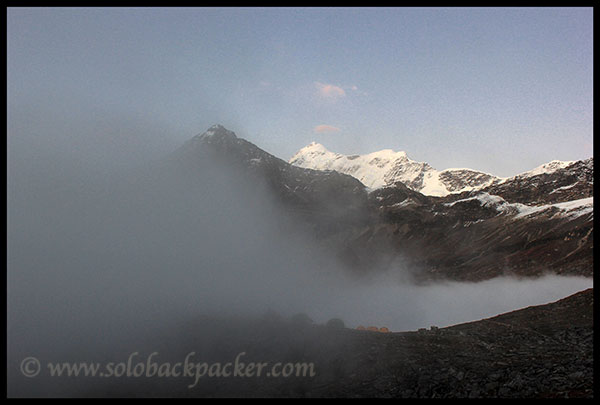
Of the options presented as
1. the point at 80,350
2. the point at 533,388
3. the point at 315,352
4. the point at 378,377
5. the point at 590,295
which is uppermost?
the point at 80,350

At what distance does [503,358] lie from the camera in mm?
45625

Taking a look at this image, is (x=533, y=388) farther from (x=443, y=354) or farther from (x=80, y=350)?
(x=80, y=350)

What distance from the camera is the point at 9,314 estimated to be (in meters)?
151

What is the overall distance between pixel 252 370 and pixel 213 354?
45.1ft

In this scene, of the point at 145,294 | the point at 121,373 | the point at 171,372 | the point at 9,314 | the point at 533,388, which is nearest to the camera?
the point at 533,388

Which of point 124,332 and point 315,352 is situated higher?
point 124,332

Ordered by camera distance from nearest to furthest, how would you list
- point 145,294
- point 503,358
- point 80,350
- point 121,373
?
point 503,358 < point 121,373 < point 80,350 < point 145,294

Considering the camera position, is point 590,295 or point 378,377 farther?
point 590,295

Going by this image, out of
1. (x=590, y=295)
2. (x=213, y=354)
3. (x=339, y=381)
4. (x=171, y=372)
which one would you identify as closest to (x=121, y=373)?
(x=171, y=372)

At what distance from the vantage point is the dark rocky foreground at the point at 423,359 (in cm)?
3994

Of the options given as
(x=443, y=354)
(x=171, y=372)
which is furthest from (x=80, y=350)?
(x=443, y=354)

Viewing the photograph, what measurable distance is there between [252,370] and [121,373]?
29.3m

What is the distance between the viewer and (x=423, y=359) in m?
47.8

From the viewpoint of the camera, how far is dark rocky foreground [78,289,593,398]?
39938 mm
